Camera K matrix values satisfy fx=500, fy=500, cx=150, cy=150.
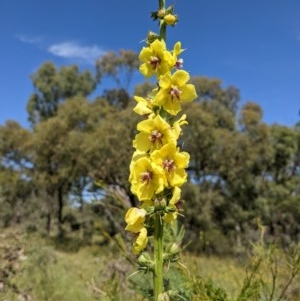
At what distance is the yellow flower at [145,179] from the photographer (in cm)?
207

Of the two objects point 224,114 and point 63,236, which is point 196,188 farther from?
point 63,236

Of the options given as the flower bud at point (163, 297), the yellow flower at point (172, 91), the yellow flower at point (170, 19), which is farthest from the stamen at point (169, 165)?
the yellow flower at point (170, 19)

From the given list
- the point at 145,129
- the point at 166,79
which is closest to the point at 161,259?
the point at 145,129

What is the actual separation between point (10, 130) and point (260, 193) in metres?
15.9

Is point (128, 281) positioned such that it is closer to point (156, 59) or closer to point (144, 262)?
point (144, 262)

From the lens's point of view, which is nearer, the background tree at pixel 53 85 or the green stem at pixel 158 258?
the green stem at pixel 158 258

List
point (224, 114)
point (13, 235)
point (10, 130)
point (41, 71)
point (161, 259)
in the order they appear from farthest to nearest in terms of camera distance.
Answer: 1. point (41, 71)
2. point (10, 130)
3. point (224, 114)
4. point (13, 235)
5. point (161, 259)

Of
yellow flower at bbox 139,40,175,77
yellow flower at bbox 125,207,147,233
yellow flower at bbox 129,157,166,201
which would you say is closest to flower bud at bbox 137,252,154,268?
yellow flower at bbox 125,207,147,233

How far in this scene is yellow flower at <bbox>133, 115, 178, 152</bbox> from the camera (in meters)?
2.14

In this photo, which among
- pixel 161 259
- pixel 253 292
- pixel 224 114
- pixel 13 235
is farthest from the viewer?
pixel 224 114

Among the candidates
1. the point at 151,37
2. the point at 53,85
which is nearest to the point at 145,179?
the point at 151,37

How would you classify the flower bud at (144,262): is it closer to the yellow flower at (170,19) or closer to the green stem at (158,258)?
the green stem at (158,258)

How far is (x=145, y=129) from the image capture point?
7.13 ft

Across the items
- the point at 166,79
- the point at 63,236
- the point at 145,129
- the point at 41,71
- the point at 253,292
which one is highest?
the point at 41,71
